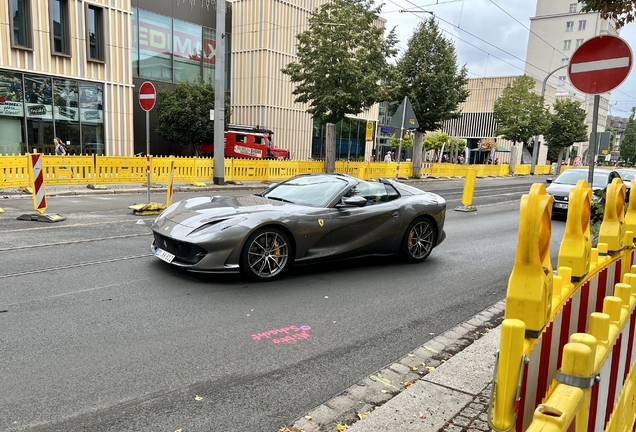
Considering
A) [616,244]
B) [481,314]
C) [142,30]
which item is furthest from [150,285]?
[142,30]

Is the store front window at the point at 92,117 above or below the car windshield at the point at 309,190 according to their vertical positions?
above

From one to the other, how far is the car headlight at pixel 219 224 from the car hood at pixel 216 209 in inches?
1.7

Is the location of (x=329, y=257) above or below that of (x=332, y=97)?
below

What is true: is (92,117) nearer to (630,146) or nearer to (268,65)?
(268,65)

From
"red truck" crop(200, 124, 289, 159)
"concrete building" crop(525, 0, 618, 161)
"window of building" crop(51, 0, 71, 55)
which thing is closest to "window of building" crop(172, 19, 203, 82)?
"red truck" crop(200, 124, 289, 159)

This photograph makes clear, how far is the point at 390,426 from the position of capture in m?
2.96

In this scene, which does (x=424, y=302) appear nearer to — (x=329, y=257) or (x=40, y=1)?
(x=329, y=257)

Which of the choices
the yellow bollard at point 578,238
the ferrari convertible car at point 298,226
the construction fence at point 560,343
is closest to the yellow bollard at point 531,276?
the construction fence at point 560,343

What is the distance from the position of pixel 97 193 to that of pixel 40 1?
525 inches

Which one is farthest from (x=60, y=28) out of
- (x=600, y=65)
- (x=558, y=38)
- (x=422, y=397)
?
(x=558, y=38)

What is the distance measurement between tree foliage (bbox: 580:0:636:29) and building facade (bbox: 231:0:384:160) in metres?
29.9

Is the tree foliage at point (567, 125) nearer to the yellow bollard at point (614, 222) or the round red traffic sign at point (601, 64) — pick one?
the round red traffic sign at point (601, 64)

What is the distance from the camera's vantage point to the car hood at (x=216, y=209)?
5828 millimetres

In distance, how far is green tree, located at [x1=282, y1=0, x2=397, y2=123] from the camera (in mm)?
Result: 22734
